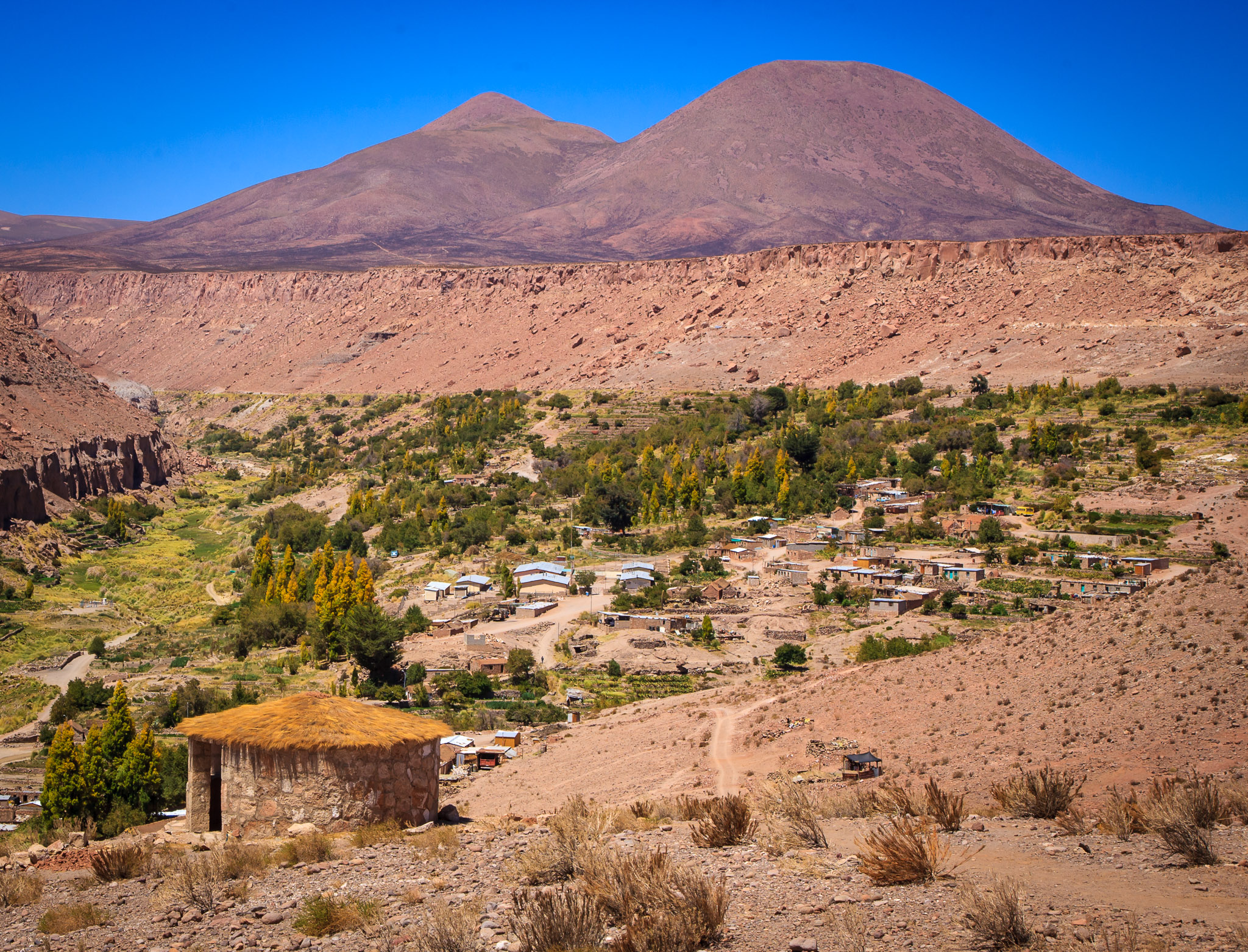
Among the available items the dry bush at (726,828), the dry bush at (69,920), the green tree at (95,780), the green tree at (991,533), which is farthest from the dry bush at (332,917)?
the green tree at (991,533)

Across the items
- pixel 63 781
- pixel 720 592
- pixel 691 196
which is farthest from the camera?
pixel 691 196

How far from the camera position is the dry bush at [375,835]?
9664mm

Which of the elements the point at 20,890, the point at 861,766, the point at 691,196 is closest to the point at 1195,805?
the point at 861,766

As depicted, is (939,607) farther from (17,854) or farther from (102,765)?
(17,854)

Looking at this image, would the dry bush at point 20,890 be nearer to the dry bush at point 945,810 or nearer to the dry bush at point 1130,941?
the dry bush at point 945,810

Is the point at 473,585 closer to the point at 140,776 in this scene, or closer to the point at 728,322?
the point at 140,776

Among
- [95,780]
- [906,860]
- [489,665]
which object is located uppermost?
[906,860]

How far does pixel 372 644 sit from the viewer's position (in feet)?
87.4

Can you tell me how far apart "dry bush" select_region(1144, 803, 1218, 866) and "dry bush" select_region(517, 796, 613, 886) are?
4062mm

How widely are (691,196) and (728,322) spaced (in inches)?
3371

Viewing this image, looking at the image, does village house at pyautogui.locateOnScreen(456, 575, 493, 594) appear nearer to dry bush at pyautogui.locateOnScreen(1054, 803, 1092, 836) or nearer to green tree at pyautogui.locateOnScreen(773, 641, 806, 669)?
green tree at pyautogui.locateOnScreen(773, 641, 806, 669)

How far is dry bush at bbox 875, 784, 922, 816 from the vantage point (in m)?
9.56

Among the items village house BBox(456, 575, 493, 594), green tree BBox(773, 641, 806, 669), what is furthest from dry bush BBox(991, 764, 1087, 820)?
village house BBox(456, 575, 493, 594)

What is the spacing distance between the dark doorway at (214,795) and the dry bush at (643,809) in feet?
13.5
